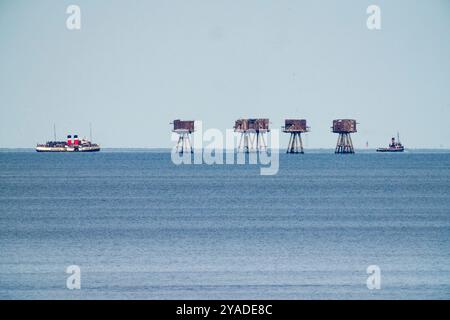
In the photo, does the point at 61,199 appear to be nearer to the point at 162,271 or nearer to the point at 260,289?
the point at 162,271

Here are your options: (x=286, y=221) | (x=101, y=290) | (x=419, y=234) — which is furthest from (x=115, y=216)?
(x=101, y=290)

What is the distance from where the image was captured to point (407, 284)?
29.6 metres

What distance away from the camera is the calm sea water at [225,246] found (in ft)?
95.5

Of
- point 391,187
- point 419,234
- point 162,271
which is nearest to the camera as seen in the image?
point 162,271

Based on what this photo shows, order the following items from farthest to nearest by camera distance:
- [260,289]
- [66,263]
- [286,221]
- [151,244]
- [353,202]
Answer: [353,202]
[286,221]
[151,244]
[66,263]
[260,289]

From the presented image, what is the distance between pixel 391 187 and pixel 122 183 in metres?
33.1

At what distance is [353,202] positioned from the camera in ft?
230

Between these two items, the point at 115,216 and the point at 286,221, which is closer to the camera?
the point at 286,221

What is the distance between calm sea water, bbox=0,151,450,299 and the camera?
29.1 m

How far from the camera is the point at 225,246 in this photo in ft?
132

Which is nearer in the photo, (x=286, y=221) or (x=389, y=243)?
(x=389, y=243)

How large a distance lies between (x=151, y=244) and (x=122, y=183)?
60.7 m

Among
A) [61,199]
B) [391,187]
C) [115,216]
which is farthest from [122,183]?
[115,216]

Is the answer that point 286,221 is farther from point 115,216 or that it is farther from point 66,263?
point 66,263
